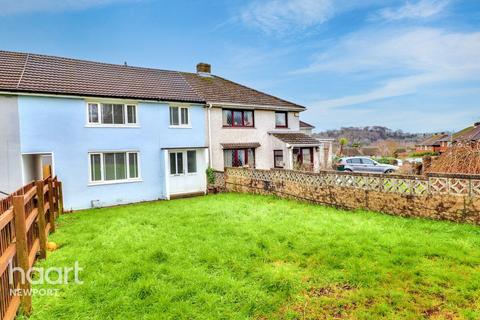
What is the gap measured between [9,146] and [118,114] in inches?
195

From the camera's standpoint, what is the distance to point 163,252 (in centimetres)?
675

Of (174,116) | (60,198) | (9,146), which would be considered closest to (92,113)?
(9,146)

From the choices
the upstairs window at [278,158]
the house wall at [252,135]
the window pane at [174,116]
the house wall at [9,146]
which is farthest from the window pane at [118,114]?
the upstairs window at [278,158]

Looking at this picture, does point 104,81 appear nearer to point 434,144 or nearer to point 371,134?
point 434,144

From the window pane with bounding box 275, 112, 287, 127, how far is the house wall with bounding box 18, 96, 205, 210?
27.7 feet

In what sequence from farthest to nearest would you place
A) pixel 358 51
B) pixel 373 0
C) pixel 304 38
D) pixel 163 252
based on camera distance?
pixel 304 38
pixel 358 51
pixel 373 0
pixel 163 252

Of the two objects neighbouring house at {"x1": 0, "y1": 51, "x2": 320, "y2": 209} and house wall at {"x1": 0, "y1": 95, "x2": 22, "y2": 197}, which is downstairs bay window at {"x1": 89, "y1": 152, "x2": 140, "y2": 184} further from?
house wall at {"x1": 0, "y1": 95, "x2": 22, "y2": 197}

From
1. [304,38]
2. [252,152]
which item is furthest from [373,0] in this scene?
[252,152]

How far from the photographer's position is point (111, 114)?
49.4ft

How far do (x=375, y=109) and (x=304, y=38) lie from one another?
30086mm

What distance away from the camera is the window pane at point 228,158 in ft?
64.3

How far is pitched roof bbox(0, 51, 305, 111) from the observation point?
13547 mm

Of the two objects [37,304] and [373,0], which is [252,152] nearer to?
[373,0]

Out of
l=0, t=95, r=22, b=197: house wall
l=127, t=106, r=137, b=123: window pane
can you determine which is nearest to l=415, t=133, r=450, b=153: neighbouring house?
l=127, t=106, r=137, b=123: window pane
